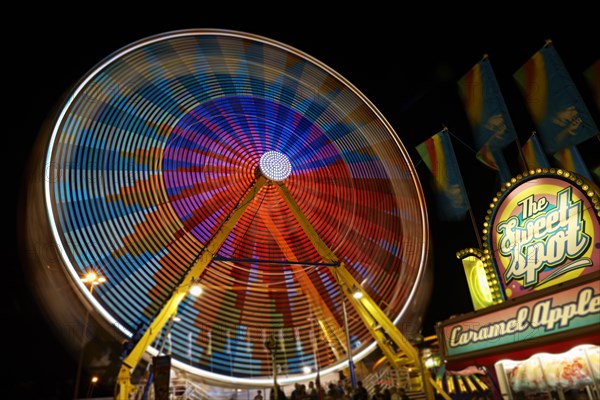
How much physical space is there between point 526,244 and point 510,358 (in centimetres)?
195

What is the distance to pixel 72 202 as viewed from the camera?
12211 mm

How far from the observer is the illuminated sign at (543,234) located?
607 centimetres

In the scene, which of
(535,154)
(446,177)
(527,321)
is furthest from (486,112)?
(535,154)

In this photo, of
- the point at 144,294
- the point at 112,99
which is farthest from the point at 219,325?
the point at 112,99

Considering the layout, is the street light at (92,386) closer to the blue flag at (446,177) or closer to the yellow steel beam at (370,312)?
the yellow steel beam at (370,312)

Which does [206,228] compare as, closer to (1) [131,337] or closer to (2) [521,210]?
(1) [131,337]

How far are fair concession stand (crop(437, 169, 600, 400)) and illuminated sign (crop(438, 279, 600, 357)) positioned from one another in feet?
0.04

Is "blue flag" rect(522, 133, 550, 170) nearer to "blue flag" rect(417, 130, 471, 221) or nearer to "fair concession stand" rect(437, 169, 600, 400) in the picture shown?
"blue flag" rect(417, 130, 471, 221)

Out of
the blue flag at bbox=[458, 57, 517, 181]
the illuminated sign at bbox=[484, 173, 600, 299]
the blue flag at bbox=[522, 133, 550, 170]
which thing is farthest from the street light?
the blue flag at bbox=[522, 133, 550, 170]

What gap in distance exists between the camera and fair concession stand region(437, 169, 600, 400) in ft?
18.1

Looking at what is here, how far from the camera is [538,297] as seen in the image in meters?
5.93

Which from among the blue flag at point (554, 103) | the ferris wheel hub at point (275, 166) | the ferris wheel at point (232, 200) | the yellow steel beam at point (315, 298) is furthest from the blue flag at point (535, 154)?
the yellow steel beam at point (315, 298)

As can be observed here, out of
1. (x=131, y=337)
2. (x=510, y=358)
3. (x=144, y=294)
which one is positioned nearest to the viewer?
(x=510, y=358)

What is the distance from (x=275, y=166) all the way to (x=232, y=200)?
7.03 ft
